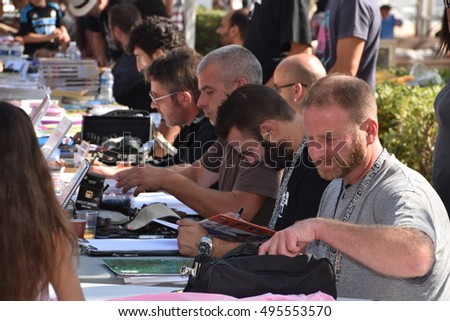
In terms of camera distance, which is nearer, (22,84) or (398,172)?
(398,172)

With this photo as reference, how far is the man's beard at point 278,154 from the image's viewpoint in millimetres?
3764

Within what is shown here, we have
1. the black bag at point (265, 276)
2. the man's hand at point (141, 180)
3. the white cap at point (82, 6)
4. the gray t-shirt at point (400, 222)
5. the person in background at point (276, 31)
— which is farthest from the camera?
the white cap at point (82, 6)

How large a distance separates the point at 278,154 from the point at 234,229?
29.5 inches

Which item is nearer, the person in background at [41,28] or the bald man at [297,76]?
the bald man at [297,76]

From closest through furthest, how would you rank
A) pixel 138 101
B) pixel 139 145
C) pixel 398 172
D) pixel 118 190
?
1. pixel 398 172
2. pixel 118 190
3. pixel 139 145
4. pixel 138 101

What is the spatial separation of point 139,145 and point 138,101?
68.8 inches

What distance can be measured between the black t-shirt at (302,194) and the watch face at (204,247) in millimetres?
416

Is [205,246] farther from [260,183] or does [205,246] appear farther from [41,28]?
[41,28]

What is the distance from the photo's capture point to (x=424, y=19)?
21.0 metres

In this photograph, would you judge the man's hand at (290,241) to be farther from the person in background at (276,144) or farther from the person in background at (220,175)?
the person in background at (220,175)

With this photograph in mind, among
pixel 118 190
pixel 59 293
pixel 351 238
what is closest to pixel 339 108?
pixel 351 238

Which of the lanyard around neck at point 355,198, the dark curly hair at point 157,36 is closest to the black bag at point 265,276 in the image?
the lanyard around neck at point 355,198

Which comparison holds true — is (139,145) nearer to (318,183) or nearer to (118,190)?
(118,190)

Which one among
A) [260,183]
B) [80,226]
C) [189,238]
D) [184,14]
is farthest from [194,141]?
[184,14]
